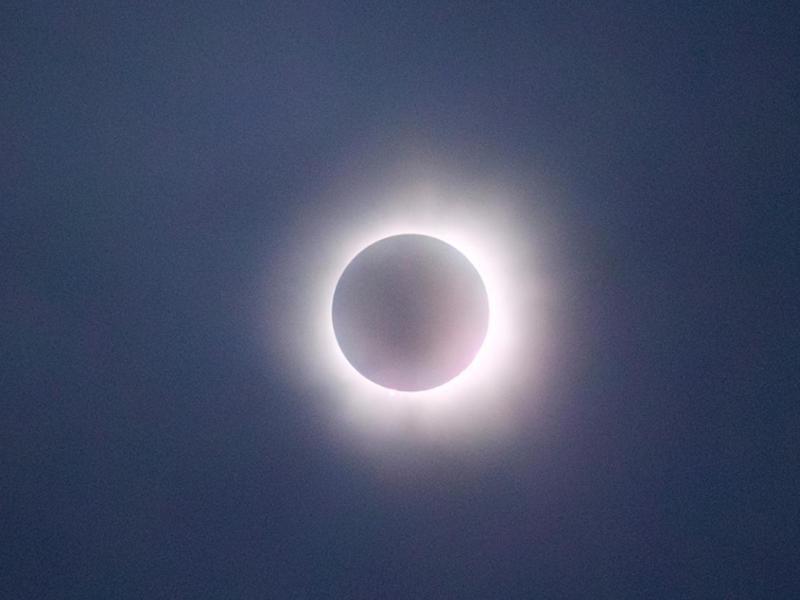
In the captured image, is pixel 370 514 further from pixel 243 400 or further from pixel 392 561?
pixel 243 400

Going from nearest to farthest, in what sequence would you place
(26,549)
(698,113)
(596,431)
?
(698,113)
(596,431)
(26,549)

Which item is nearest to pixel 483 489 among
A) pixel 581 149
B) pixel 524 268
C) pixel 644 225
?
pixel 524 268

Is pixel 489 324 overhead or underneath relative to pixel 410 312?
overhead

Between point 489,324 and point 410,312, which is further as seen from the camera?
point 489,324

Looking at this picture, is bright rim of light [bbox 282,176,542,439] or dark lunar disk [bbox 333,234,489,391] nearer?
dark lunar disk [bbox 333,234,489,391]
